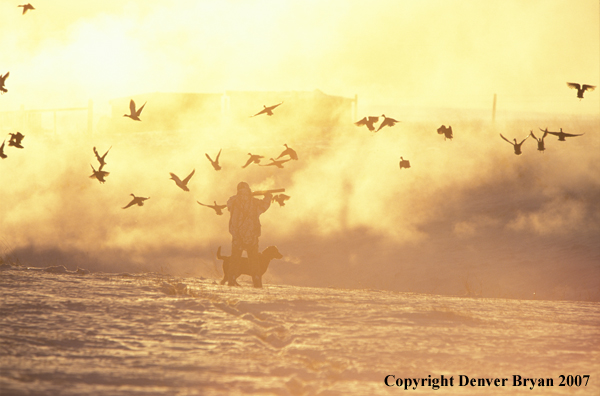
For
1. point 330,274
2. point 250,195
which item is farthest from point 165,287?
point 330,274

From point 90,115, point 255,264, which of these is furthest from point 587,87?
point 90,115

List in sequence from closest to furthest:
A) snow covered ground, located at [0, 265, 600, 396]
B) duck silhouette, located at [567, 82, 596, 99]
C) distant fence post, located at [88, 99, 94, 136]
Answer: snow covered ground, located at [0, 265, 600, 396]
duck silhouette, located at [567, 82, 596, 99]
distant fence post, located at [88, 99, 94, 136]

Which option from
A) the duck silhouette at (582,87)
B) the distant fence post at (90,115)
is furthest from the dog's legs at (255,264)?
the distant fence post at (90,115)

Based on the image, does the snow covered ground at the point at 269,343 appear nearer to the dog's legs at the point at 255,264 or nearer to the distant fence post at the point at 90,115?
the dog's legs at the point at 255,264

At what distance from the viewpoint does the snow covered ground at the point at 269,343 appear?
5.80 meters

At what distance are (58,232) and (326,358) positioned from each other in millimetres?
21730

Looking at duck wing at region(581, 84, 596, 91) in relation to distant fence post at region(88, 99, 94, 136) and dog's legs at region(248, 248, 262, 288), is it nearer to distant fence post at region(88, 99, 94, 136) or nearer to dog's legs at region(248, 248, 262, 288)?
dog's legs at region(248, 248, 262, 288)

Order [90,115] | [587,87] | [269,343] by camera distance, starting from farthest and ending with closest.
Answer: [90,115]
[587,87]
[269,343]

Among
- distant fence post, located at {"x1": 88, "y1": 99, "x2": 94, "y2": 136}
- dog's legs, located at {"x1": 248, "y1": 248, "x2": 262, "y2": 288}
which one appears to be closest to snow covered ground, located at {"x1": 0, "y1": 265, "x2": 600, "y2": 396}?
dog's legs, located at {"x1": 248, "y1": 248, "x2": 262, "y2": 288}

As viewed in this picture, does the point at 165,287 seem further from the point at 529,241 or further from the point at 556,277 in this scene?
the point at 529,241

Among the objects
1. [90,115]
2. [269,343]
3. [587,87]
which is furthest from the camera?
[90,115]

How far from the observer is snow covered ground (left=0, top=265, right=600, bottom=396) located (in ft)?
19.0

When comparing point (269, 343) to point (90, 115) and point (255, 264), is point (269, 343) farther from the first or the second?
point (90, 115)

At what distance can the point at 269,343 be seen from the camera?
23.7 feet
